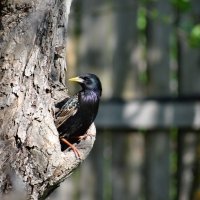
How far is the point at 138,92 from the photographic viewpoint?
6.46 m

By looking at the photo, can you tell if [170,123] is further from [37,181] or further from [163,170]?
[37,181]

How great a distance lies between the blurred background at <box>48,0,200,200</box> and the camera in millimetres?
6383

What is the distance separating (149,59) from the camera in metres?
6.45

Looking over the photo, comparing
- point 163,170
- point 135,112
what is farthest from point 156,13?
point 163,170

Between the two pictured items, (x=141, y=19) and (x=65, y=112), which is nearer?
(x=65, y=112)

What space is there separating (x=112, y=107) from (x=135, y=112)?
20 centimetres

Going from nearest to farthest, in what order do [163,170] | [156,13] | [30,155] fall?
1. [30,155]
2. [156,13]
3. [163,170]

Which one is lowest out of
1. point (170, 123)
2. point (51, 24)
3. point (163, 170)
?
point (163, 170)

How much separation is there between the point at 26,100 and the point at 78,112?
0.91m

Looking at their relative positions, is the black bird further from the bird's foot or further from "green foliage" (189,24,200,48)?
"green foliage" (189,24,200,48)

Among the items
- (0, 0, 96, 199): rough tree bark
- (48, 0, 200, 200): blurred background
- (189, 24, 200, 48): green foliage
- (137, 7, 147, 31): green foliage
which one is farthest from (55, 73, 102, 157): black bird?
(137, 7, 147, 31): green foliage

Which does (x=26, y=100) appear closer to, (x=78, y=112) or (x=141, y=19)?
(x=78, y=112)

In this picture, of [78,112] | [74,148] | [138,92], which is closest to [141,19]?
[138,92]

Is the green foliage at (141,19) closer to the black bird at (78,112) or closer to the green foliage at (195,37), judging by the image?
the green foliage at (195,37)
